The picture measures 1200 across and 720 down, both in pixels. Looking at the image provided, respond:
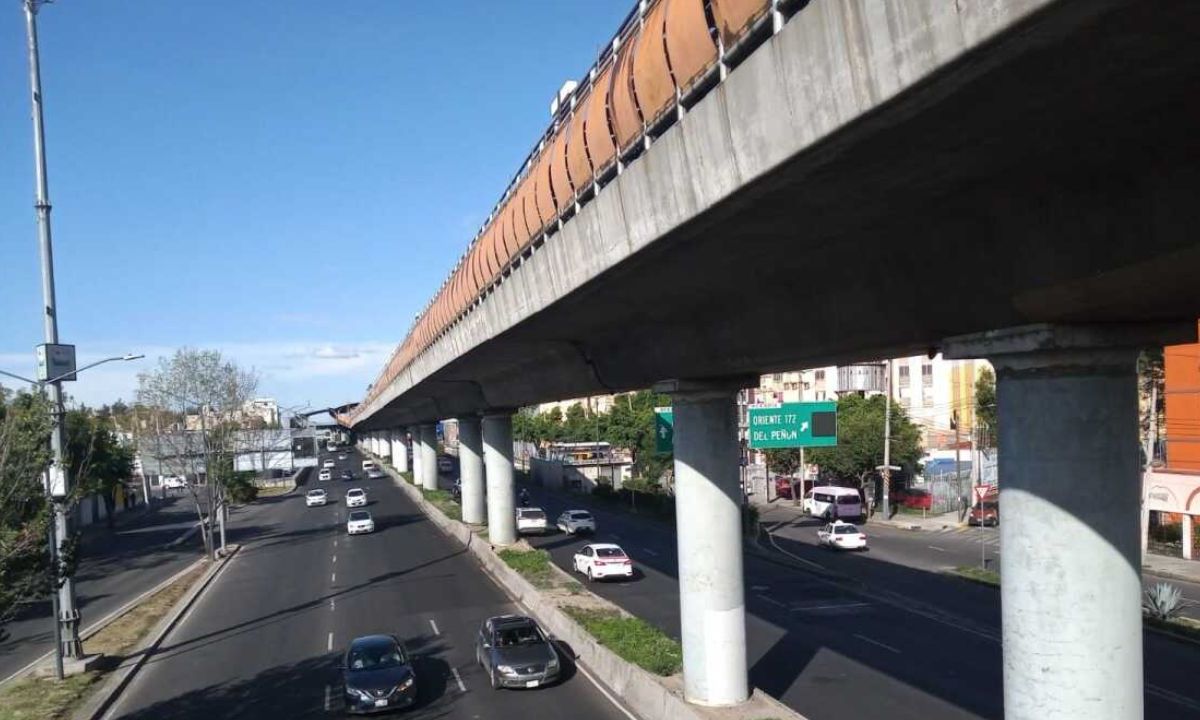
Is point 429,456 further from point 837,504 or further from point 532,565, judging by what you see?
point 532,565

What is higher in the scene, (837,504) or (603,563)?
(603,563)

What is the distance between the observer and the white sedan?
A: 3152 centimetres

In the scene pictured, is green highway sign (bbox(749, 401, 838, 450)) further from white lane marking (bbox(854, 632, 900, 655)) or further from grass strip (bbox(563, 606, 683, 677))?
grass strip (bbox(563, 606, 683, 677))

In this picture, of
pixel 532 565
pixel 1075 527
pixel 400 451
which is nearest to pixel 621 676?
pixel 1075 527

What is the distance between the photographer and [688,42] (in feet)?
29.5

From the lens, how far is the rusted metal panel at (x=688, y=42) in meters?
8.64

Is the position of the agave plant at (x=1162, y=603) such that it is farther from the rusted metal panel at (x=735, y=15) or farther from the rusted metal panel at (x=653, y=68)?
the rusted metal panel at (x=735, y=15)

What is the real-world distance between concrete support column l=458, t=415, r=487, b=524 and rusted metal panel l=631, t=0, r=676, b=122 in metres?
38.1

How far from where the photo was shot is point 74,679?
20.6 metres

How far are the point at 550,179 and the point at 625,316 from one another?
2.87 m

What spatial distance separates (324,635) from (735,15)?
2110 centimetres

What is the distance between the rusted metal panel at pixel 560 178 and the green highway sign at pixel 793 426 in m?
27.8

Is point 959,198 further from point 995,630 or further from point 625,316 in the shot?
point 995,630

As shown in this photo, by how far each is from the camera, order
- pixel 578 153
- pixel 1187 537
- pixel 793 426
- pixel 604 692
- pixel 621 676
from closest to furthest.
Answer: pixel 578 153 → pixel 621 676 → pixel 604 692 → pixel 1187 537 → pixel 793 426
